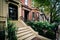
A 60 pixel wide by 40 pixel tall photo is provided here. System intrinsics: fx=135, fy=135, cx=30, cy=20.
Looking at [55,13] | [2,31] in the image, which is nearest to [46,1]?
[55,13]

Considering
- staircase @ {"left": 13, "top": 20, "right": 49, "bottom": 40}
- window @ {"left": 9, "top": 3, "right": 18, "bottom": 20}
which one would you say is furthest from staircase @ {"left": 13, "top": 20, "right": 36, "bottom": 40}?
window @ {"left": 9, "top": 3, "right": 18, "bottom": 20}

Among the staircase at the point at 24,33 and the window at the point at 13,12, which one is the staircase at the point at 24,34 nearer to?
the staircase at the point at 24,33

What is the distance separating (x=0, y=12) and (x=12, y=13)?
11.8m

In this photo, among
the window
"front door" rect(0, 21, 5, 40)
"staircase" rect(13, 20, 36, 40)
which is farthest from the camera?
the window

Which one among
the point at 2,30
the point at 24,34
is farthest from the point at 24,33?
the point at 2,30

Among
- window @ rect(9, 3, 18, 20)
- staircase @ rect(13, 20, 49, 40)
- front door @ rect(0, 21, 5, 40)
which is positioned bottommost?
staircase @ rect(13, 20, 49, 40)

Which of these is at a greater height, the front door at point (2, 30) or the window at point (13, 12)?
the window at point (13, 12)

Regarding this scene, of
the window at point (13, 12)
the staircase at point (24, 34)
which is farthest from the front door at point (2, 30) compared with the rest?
the window at point (13, 12)

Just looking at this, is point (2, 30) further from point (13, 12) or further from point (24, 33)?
point (13, 12)

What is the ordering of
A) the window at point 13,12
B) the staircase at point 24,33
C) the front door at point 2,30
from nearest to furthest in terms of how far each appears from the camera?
1. the front door at point 2,30
2. the staircase at point 24,33
3. the window at point 13,12

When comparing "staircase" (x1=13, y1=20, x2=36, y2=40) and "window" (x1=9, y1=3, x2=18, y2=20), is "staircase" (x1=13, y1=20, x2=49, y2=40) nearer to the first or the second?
"staircase" (x1=13, y1=20, x2=36, y2=40)

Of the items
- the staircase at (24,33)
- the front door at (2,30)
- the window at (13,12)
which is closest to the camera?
the front door at (2,30)

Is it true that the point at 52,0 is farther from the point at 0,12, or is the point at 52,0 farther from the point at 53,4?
the point at 0,12

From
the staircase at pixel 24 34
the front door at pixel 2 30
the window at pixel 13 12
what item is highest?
the window at pixel 13 12
